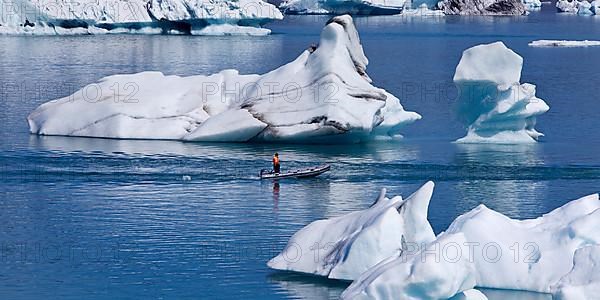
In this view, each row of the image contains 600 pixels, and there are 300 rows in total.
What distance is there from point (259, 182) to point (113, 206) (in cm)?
425

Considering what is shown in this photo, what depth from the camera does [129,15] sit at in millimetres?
77312

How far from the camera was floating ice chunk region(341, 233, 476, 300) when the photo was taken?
17438 mm

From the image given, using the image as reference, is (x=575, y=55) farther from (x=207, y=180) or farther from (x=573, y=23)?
(x=207, y=180)

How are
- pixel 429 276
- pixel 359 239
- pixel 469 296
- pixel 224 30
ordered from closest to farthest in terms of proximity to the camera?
1. pixel 429 276
2. pixel 469 296
3. pixel 359 239
4. pixel 224 30

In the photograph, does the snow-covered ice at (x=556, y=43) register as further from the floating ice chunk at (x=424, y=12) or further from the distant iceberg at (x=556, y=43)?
the floating ice chunk at (x=424, y=12)

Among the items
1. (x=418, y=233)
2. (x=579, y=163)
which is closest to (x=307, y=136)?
(x=579, y=163)

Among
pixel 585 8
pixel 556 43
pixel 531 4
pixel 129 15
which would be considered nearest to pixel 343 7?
pixel 585 8

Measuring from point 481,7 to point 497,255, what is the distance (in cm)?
10610

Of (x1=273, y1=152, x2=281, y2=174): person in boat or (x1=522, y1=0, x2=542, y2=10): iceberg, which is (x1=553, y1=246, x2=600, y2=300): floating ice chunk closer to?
(x1=273, y1=152, x2=281, y2=174): person in boat

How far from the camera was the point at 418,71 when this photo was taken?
63.9 meters

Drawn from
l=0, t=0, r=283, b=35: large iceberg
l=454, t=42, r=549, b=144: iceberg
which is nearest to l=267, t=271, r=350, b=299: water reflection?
l=454, t=42, r=549, b=144: iceberg

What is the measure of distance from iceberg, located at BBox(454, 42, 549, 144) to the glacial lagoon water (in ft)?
1.90

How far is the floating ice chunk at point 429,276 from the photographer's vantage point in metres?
17.4

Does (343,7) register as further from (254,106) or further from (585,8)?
(254,106)
